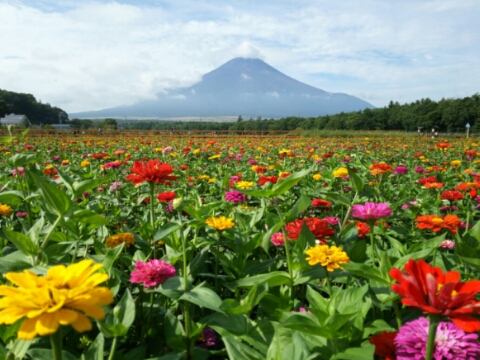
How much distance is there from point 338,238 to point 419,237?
902 mm

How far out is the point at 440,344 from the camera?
79 centimetres

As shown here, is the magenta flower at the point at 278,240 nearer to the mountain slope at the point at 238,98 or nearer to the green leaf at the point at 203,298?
the green leaf at the point at 203,298

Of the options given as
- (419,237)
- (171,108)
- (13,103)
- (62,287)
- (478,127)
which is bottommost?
(419,237)

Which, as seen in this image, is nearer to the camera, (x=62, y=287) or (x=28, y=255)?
(x=62, y=287)

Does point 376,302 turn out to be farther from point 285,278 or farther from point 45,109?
point 45,109

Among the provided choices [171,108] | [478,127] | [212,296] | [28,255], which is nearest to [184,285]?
[212,296]

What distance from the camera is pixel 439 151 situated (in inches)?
299

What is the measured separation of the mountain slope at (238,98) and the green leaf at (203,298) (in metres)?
166

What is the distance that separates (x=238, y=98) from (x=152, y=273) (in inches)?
7166

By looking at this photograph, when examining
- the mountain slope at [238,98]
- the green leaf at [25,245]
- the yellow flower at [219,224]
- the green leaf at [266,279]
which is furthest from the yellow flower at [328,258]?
the mountain slope at [238,98]

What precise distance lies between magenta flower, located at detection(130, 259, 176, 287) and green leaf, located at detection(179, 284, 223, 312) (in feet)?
0.29

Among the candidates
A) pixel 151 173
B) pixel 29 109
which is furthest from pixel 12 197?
pixel 29 109

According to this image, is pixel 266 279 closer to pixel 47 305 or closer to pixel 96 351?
pixel 96 351

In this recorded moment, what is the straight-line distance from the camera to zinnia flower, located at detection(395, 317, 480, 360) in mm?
772
